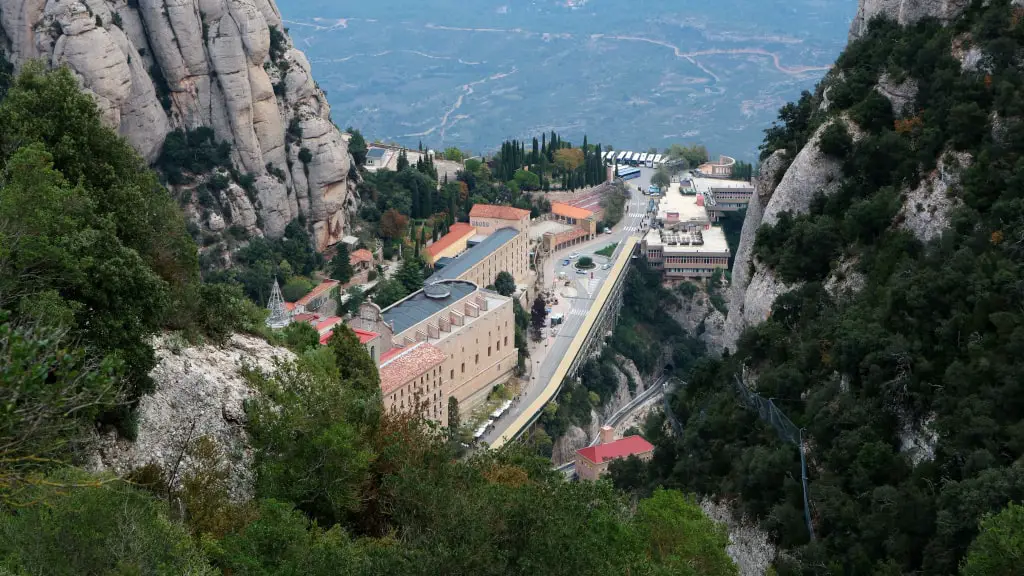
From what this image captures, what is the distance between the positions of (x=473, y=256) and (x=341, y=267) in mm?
7923

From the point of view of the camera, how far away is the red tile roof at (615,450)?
54156 mm

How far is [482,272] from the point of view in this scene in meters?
69.6

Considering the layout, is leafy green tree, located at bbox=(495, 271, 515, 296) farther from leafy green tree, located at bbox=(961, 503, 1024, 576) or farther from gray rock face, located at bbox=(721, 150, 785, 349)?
leafy green tree, located at bbox=(961, 503, 1024, 576)

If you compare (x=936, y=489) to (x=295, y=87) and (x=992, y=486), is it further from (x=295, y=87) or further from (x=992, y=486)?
(x=295, y=87)

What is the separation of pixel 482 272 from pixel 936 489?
146 ft

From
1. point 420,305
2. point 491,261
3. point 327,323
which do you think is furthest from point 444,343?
point 491,261

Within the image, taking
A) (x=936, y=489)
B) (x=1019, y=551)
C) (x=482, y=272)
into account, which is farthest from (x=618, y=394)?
(x=1019, y=551)

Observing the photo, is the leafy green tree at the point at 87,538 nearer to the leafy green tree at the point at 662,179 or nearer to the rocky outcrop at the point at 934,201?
the rocky outcrop at the point at 934,201

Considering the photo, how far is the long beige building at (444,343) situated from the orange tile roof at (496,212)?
45.4 ft

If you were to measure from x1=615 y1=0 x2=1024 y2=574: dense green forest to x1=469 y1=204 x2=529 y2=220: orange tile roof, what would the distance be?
34541 mm

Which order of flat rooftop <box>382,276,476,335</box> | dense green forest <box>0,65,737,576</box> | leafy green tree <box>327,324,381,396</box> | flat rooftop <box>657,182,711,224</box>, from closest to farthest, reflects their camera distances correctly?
1. dense green forest <box>0,65,737,576</box>
2. leafy green tree <box>327,324,381,396</box>
3. flat rooftop <box>382,276,476,335</box>
4. flat rooftop <box>657,182,711,224</box>

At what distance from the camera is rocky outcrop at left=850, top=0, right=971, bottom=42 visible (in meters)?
39.4

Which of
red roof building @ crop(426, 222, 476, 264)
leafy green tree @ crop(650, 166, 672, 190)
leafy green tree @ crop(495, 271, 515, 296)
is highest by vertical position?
red roof building @ crop(426, 222, 476, 264)

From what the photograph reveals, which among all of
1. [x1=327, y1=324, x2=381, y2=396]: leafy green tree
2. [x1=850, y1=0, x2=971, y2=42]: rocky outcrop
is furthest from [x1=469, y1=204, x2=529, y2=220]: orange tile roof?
[x1=327, y1=324, x2=381, y2=396]: leafy green tree
